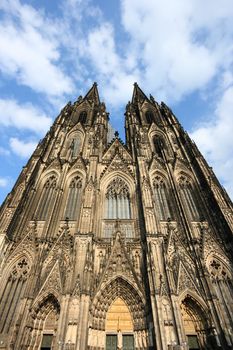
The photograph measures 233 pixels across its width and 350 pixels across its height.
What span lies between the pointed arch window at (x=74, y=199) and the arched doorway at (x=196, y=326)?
29.1 feet

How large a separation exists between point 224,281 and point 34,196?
13.9 meters

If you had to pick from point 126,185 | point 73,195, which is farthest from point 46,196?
point 126,185

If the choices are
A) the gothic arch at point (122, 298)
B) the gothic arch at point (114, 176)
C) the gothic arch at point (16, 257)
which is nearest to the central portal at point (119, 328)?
the gothic arch at point (122, 298)

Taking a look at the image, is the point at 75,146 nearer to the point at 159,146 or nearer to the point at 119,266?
the point at 159,146

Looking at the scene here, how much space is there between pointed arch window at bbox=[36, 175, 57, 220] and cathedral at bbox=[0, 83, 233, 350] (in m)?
0.10

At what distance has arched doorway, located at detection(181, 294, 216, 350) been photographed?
11992 millimetres

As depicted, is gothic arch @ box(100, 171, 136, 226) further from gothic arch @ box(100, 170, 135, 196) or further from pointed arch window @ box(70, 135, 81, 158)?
pointed arch window @ box(70, 135, 81, 158)

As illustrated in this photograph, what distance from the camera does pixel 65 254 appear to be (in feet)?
47.6

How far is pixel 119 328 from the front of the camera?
12.7 metres

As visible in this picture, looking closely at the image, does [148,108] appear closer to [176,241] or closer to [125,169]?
[125,169]

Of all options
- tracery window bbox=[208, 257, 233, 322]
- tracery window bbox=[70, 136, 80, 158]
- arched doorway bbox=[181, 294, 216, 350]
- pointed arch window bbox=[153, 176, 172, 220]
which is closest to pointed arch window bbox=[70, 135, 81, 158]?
tracery window bbox=[70, 136, 80, 158]

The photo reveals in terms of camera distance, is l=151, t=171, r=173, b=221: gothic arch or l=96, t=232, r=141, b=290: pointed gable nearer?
l=96, t=232, r=141, b=290: pointed gable

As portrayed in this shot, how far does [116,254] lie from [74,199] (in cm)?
597

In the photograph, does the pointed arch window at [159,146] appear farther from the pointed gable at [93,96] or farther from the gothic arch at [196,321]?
the gothic arch at [196,321]
